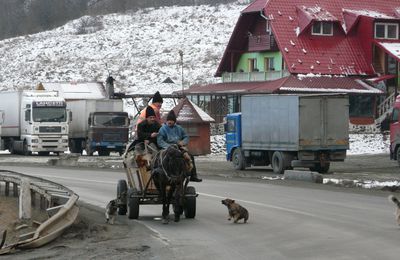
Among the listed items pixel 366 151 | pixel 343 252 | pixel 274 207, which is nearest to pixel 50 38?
pixel 366 151

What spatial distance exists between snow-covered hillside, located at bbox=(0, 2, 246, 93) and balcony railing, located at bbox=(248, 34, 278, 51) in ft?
66.7

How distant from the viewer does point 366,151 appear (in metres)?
52.7

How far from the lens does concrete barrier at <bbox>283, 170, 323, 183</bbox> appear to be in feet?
100.0

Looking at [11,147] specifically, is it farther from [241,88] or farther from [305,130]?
[305,130]

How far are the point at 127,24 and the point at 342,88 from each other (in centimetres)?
6702

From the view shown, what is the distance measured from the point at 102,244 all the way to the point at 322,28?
54.3 metres

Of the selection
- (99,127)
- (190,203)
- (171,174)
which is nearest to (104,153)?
(99,127)

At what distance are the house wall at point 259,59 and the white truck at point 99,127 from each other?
14875 mm

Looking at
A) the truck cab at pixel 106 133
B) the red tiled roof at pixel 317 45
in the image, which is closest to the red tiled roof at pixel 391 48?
the red tiled roof at pixel 317 45

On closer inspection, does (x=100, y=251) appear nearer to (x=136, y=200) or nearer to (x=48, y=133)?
(x=136, y=200)

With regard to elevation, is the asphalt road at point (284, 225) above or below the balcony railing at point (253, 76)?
below

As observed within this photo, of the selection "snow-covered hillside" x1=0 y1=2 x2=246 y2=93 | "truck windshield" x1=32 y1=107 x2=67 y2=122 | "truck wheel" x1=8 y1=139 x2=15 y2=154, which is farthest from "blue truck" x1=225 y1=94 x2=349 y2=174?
"snow-covered hillside" x1=0 y1=2 x2=246 y2=93

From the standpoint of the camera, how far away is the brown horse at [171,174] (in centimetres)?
1761

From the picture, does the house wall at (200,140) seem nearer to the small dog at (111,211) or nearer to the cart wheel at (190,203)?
the cart wheel at (190,203)
